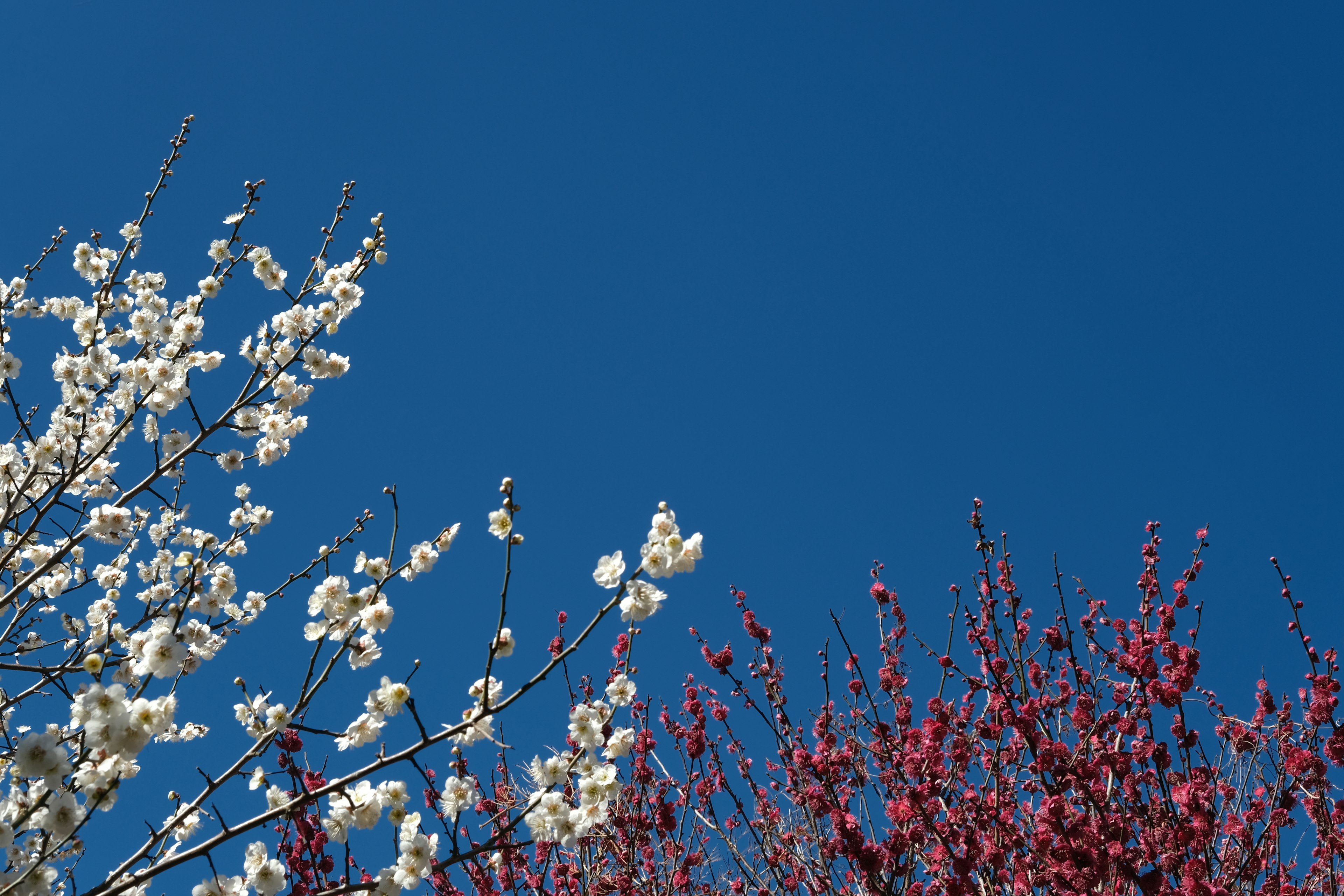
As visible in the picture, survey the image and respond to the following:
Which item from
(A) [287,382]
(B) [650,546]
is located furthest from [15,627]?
(B) [650,546]

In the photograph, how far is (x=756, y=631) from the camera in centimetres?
543

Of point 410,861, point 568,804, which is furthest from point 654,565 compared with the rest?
point 410,861

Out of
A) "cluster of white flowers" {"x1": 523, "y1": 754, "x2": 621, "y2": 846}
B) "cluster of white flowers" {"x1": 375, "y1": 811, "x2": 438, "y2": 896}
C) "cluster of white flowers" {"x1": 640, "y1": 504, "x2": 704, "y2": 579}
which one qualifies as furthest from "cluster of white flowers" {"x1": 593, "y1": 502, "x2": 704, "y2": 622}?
"cluster of white flowers" {"x1": 375, "y1": 811, "x2": 438, "y2": 896}

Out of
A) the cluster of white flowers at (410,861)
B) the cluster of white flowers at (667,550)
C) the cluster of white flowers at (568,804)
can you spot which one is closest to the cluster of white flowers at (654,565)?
the cluster of white flowers at (667,550)

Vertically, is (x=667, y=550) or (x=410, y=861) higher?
(x=667, y=550)

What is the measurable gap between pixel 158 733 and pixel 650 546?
1523 mm

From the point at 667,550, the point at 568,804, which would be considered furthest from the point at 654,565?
the point at 568,804

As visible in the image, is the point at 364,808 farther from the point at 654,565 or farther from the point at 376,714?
the point at 654,565

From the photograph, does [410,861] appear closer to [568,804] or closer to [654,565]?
[568,804]

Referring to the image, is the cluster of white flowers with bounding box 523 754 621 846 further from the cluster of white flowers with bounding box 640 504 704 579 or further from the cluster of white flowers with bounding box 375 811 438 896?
the cluster of white flowers with bounding box 640 504 704 579

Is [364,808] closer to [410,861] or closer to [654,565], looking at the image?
[410,861]

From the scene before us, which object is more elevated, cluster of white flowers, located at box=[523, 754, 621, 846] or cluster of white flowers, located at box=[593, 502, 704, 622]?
cluster of white flowers, located at box=[593, 502, 704, 622]

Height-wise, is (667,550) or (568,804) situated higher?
(667,550)

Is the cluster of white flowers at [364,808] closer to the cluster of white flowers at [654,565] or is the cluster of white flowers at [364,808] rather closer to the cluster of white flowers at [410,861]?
the cluster of white flowers at [410,861]
